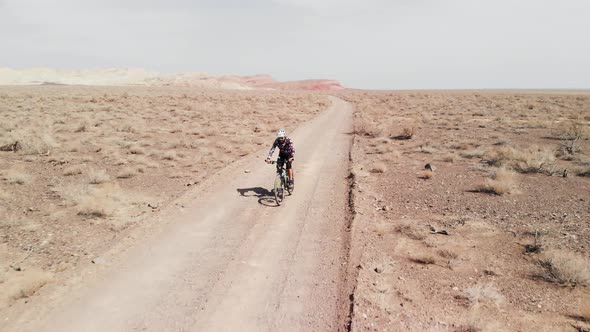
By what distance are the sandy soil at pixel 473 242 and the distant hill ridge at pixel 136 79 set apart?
127377mm

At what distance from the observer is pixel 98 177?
14.2 m

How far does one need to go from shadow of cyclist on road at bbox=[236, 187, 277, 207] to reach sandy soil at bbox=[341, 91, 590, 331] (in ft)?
9.72

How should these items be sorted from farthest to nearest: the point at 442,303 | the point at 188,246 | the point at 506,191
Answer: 1. the point at 506,191
2. the point at 188,246
3. the point at 442,303

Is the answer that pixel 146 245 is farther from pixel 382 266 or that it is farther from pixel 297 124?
pixel 297 124

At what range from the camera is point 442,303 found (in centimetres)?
661

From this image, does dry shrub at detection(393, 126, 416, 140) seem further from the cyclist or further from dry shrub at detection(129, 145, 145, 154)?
dry shrub at detection(129, 145, 145, 154)

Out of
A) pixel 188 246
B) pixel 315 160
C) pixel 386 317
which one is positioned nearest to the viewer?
pixel 386 317

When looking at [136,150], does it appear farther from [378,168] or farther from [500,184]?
[500,184]

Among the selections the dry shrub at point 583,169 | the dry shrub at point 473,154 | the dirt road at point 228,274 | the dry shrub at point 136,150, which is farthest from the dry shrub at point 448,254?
the dry shrub at point 136,150

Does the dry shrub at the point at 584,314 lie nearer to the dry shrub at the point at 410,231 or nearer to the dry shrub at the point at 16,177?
the dry shrub at the point at 410,231

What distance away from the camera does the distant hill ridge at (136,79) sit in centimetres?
14838

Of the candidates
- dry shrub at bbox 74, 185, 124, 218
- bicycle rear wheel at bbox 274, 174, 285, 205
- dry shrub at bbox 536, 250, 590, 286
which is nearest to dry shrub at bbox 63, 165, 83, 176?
dry shrub at bbox 74, 185, 124, 218

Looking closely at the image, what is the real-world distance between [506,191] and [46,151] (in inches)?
871

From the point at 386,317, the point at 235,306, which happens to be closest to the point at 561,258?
the point at 386,317
